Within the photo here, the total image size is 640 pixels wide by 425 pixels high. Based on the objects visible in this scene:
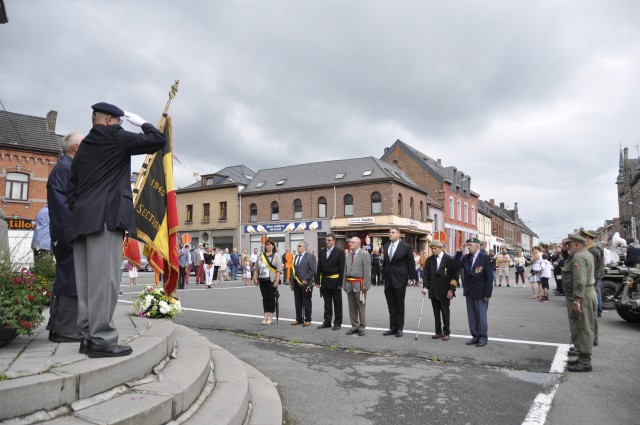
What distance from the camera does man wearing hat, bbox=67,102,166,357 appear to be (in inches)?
140

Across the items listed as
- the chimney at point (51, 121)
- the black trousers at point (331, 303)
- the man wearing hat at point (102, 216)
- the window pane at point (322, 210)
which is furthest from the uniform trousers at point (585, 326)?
the chimney at point (51, 121)

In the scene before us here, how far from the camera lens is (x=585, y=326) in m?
6.23

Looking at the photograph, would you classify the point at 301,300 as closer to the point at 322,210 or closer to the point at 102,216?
the point at 102,216

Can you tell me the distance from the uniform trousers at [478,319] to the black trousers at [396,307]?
49.7 inches

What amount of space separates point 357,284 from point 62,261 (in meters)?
5.69

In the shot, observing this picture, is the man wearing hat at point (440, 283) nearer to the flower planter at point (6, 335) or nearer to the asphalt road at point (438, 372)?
the asphalt road at point (438, 372)

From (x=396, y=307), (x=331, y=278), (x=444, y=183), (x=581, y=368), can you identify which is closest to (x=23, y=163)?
(x=331, y=278)

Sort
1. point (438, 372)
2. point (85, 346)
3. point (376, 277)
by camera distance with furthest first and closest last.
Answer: point (376, 277), point (438, 372), point (85, 346)

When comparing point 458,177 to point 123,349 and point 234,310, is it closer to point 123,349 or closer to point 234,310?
point 234,310

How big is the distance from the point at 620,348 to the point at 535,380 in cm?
294

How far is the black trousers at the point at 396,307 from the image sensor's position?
8.59m

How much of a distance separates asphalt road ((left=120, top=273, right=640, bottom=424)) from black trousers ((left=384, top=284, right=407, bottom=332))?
1.02ft

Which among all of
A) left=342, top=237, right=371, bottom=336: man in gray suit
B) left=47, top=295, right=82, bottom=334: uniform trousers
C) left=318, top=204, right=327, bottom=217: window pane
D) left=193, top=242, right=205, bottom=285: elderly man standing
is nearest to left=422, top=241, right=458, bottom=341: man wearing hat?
left=342, top=237, right=371, bottom=336: man in gray suit

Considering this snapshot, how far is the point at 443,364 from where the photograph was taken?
21.3ft
